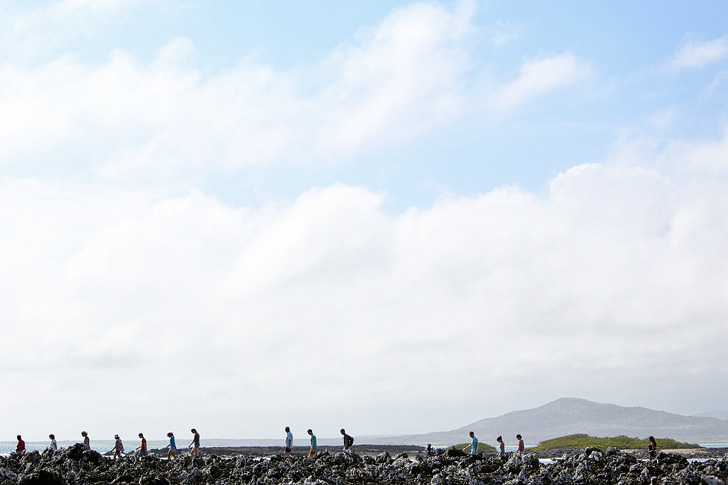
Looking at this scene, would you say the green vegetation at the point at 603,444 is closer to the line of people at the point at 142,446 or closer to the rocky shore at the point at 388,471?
the rocky shore at the point at 388,471

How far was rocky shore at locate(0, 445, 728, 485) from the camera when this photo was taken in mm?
29641

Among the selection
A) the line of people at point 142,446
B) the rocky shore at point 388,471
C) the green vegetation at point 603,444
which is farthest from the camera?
the green vegetation at point 603,444

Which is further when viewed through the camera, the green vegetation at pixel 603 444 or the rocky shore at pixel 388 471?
the green vegetation at pixel 603 444

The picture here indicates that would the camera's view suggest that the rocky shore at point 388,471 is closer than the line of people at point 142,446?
Yes

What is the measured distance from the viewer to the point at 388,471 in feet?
113

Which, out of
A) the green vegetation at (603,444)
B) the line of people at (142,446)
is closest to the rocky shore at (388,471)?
the line of people at (142,446)

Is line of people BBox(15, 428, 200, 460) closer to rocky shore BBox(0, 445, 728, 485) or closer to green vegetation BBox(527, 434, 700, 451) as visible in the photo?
rocky shore BBox(0, 445, 728, 485)

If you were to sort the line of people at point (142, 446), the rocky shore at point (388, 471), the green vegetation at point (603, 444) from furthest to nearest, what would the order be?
the green vegetation at point (603, 444)
the line of people at point (142, 446)
the rocky shore at point (388, 471)

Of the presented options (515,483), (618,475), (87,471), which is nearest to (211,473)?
(87,471)

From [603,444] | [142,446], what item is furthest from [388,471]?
[603,444]

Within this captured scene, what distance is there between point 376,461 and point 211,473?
979 cm

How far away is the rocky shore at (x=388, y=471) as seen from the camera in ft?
97.2

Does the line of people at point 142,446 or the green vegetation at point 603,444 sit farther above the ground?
the line of people at point 142,446

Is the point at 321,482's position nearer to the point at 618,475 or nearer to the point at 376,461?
the point at 376,461
